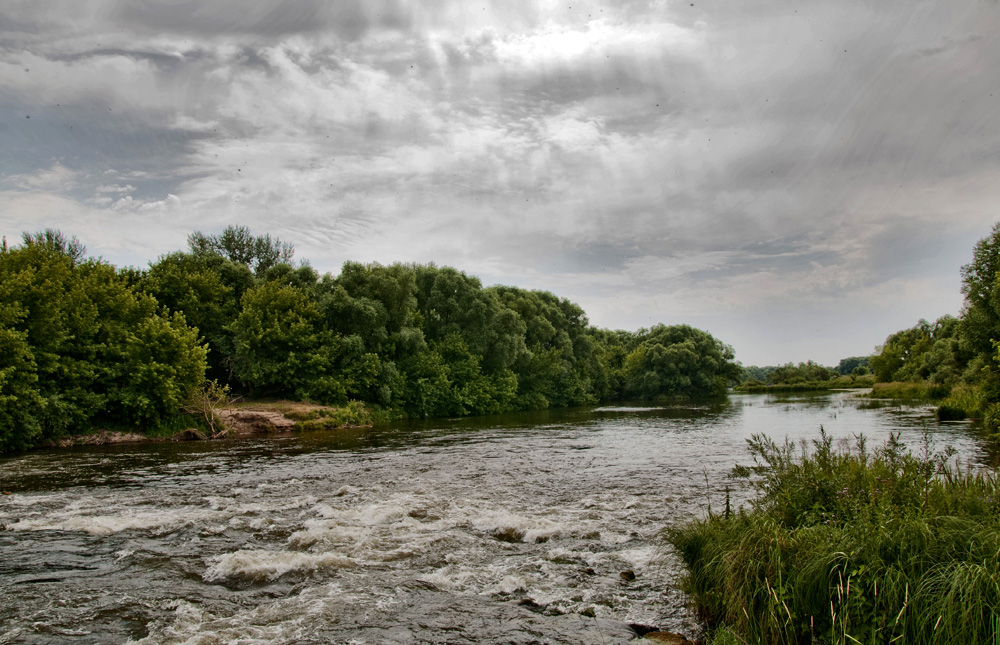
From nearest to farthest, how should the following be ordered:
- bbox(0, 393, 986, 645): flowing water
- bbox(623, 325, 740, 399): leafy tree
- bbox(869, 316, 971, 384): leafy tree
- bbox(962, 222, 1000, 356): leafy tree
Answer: bbox(0, 393, 986, 645): flowing water
bbox(962, 222, 1000, 356): leafy tree
bbox(869, 316, 971, 384): leafy tree
bbox(623, 325, 740, 399): leafy tree

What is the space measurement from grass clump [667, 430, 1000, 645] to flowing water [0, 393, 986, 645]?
123cm

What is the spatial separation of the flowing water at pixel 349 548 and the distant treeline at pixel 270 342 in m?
9.14

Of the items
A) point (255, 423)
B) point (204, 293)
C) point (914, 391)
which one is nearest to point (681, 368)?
point (914, 391)

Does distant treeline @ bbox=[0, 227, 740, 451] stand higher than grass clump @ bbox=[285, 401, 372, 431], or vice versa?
distant treeline @ bbox=[0, 227, 740, 451]

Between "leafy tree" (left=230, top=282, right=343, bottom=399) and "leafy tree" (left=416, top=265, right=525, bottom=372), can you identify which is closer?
"leafy tree" (left=230, top=282, right=343, bottom=399)

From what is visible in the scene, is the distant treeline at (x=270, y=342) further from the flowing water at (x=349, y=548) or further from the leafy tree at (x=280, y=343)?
the flowing water at (x=349, y=548)

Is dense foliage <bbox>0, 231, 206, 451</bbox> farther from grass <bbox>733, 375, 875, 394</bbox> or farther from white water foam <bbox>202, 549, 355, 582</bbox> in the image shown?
grass <bbox>733, 375, 875, 394</bbox>

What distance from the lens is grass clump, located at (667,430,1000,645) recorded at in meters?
4.92

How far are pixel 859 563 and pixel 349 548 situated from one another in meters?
8.32

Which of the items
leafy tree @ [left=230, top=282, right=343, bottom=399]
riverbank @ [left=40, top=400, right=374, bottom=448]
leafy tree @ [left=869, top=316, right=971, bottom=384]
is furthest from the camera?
leafy tree @ [left=869, top=316, right=971, bottom=384]

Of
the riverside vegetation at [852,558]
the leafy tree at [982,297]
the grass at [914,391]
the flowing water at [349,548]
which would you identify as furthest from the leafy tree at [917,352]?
the riverside vegetation at [852,558]

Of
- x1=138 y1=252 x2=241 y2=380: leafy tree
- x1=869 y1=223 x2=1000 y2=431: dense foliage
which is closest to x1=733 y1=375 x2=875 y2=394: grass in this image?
x1=869 y1=223 x2=1000 y2=431: dense foliage

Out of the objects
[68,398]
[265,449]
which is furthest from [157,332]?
[265,449]

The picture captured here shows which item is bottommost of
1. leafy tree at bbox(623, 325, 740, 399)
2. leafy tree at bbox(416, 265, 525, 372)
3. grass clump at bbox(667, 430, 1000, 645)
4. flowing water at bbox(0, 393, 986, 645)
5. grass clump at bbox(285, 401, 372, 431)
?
flowing water at bbox(0, 393, 986, 645)
